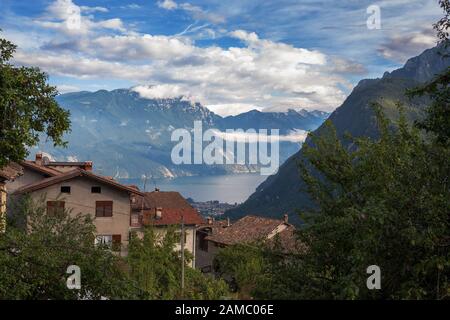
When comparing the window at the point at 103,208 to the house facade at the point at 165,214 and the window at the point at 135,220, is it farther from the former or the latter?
the window at the point at 135,220

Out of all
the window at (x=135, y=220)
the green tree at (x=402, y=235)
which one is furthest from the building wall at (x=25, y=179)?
the green tree at (x=402, y=235)

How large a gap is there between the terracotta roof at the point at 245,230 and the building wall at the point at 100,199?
14.6m

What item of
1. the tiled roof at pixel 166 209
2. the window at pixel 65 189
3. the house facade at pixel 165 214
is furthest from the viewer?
the tiled roof at pixel 166 209

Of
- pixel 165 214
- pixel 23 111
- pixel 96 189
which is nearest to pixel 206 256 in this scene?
pixel 165 214

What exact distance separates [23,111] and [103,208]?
39826 mm

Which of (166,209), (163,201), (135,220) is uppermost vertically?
(163,201)

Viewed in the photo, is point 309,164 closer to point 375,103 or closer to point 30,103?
point 375,103

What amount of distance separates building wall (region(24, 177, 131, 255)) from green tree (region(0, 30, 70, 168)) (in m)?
38.0

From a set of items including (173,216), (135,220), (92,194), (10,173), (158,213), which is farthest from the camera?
(173,216)

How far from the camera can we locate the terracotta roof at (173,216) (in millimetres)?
59325

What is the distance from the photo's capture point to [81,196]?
4847 centimetres

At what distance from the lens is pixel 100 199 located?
49.0 m

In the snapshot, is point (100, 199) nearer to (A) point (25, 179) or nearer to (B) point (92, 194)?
(B) point (92, 194)
